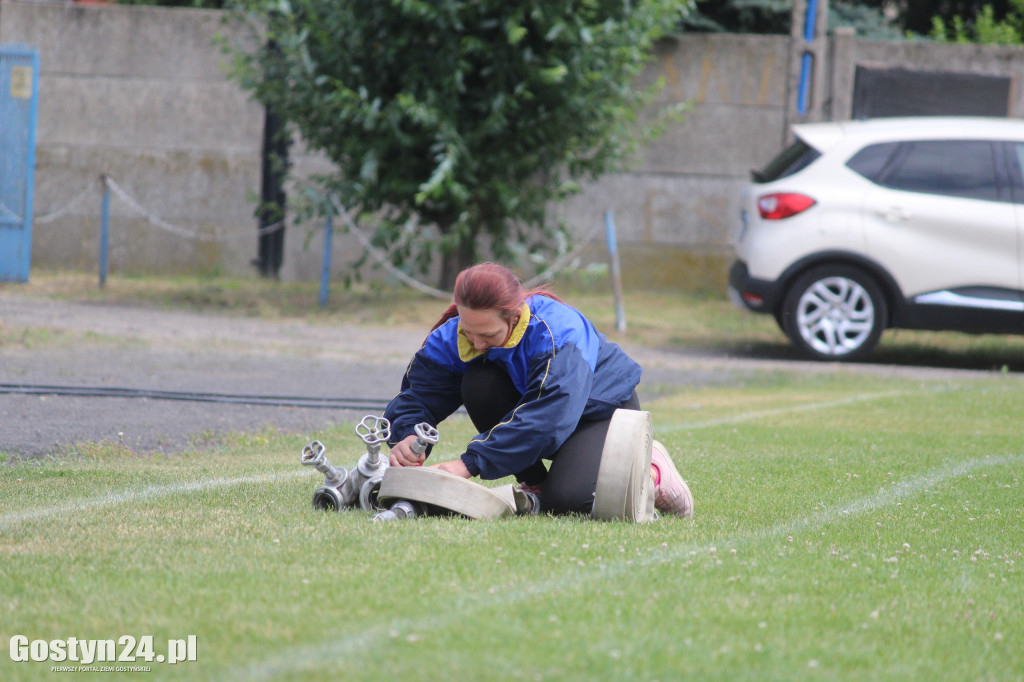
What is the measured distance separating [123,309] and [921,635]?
34.9 feet

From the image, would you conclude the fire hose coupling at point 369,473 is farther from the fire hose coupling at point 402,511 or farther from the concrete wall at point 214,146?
the concrete wall at point 214,146

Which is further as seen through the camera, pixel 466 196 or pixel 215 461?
pixel 466 196

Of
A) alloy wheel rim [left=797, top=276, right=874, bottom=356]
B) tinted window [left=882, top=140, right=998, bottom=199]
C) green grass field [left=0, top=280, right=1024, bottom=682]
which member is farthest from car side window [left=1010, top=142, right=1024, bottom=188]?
green grass field [left=0, top=280, right=1024, bottom=682]

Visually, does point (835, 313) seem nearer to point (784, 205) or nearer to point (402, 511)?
point (784, 205)

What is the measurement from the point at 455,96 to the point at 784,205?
361cm

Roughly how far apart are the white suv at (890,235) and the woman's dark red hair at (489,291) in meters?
6.72

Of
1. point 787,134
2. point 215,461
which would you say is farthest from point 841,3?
point 215,461

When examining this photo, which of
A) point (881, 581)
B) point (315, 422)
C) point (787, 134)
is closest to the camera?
point (881, 581)

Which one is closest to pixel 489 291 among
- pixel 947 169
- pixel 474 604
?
pixel 474 604

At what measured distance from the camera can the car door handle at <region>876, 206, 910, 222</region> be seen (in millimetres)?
10375

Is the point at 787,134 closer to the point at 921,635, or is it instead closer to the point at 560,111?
the point at 560,111

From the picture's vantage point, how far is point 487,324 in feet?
14.1

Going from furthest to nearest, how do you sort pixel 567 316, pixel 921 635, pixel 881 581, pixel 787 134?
1. pixel 787 134
2. pixel 567 316
3. pixel 881 581
4. pixel 921 635

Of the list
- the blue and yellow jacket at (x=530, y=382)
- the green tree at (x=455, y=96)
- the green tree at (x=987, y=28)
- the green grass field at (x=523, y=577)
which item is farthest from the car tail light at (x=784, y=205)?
the green tree at (x=987, y=28)
